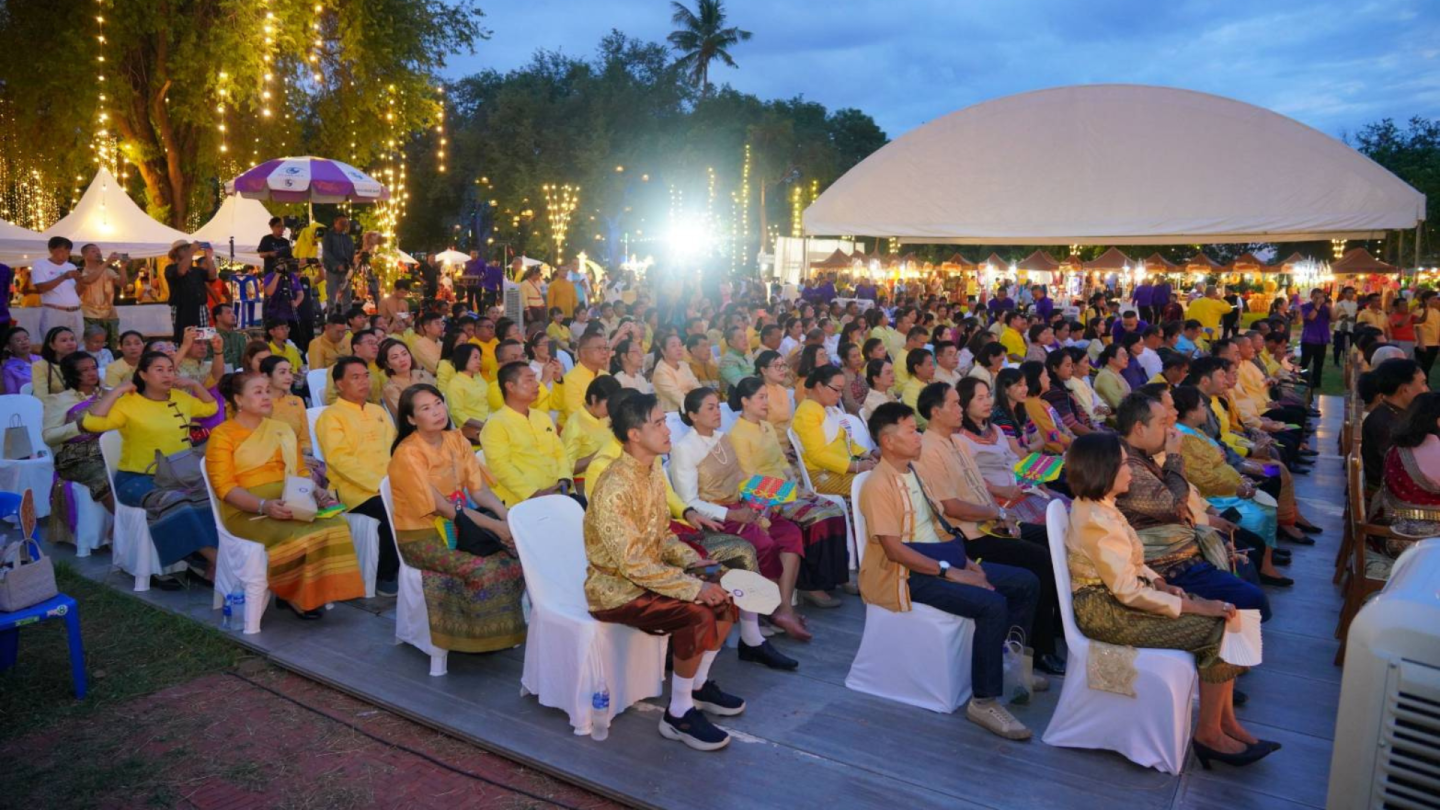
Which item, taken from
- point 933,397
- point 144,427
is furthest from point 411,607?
point 933,397

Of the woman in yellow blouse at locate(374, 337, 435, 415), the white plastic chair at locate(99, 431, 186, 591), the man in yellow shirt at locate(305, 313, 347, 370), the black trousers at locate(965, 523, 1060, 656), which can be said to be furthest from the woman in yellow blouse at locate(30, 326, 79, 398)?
the black trousers at locate(965, 523, 1060, 656)

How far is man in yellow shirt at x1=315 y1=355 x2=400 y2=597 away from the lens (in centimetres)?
543

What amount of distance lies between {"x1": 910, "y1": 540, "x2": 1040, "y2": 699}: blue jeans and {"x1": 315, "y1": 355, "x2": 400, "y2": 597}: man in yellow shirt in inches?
118

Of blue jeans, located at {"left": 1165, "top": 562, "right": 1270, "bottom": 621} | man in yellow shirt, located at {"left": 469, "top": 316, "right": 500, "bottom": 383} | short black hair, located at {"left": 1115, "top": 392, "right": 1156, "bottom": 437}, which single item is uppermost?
short black hair, located at {"left": 1115, "top": 392, "right": 1156, "bottom": 437}

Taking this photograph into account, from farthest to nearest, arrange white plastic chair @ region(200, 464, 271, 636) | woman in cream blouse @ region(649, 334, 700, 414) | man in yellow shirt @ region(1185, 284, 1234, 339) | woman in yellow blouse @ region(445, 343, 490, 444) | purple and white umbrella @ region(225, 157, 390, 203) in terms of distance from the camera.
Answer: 1. man in yellow shirt @ region(1185, 284, 1234, 339)
2. purple and white umbrella @ region(225, 157, 390, 203)
3. woman in cream blouse @ region(649, 334, 700, 414)
4. woman in yellow blouse @ region(445, 343, 490, 444)
5. white plastic chair @ region(200, 464, 271, 636)

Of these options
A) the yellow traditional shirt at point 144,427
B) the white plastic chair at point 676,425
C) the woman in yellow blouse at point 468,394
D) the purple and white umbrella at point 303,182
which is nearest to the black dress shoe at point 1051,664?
the white plastic chair at point 676,425

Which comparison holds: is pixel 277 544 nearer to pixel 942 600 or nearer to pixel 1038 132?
pixel 942 600

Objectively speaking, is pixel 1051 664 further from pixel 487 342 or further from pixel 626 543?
pixel 487 342

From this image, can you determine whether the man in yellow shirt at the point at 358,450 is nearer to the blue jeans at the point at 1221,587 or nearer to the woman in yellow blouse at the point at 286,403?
the woman in yellow blouse at the point at 286,403

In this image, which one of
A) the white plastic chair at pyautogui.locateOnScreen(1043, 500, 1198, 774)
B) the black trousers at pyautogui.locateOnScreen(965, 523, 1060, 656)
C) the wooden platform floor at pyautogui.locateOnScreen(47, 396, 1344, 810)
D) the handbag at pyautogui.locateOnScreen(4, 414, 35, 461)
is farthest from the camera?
the handbag at pyautogui.locateOnScreen(4, 414, 35, 461)

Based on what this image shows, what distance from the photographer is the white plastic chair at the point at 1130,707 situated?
11.8ft

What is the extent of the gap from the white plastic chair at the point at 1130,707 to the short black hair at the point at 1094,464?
0.19 meters

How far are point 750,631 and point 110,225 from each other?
47.5 ft

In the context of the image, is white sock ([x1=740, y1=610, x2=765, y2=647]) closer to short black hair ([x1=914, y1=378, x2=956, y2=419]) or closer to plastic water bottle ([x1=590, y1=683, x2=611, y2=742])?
plastic water bottle ([x1=590, y1=683, x2=611, y2=742])
